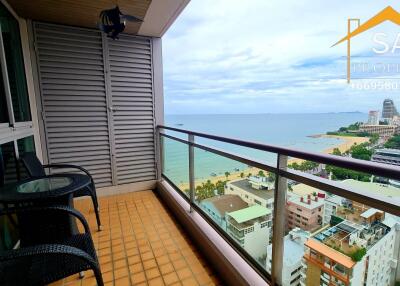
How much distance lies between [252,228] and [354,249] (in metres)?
0.75

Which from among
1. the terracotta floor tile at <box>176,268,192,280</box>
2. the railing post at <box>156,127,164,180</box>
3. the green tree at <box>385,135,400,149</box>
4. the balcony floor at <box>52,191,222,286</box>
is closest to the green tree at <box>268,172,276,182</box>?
the green tree at <box>385,135,400,149</box>

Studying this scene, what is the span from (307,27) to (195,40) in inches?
197

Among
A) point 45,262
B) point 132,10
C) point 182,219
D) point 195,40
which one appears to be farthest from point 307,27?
point 45,262

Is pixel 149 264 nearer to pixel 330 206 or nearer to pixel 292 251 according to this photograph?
pixel 292 251

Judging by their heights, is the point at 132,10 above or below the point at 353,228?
above

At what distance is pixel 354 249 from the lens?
33.1 inches

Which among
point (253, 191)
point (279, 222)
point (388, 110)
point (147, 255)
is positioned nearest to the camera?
point (279, 222)

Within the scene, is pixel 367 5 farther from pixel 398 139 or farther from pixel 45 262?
pixel 45 262

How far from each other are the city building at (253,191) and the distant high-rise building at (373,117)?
90cm

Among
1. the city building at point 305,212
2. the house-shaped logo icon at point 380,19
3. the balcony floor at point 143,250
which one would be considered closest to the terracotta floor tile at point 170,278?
the balcony floor at point 143,250

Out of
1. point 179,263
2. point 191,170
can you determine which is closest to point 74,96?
point 191,170

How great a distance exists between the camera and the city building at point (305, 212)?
0.95 metres

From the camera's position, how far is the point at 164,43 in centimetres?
380

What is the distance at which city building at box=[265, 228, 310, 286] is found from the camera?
109cm
